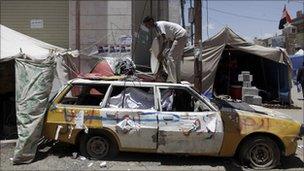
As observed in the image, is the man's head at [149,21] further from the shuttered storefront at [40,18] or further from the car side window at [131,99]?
the shuttered storefront at [40,18]

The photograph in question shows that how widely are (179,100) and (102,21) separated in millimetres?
8422

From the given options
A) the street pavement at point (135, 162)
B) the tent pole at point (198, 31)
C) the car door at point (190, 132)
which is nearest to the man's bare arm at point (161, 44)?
the tent pole at point (198, 31)

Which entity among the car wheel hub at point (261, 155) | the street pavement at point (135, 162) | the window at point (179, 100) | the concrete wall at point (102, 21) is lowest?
the street pavement at point (135, 162)

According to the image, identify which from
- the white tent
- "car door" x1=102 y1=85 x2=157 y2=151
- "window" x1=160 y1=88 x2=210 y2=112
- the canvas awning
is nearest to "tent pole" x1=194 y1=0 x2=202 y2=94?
"window" x1=160 y1=88 x2=210 y2=112

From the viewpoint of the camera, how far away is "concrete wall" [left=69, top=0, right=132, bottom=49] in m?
16.3

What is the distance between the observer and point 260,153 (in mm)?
8258

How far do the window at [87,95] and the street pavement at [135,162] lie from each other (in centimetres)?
96

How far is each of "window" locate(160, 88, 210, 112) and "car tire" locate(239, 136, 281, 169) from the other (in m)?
1.04

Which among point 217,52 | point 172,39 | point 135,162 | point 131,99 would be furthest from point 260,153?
point 217,52

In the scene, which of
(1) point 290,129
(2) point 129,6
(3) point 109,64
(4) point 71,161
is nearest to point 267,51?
(2) point 129,6

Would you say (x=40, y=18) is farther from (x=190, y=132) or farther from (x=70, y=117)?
(x=190, y=132)

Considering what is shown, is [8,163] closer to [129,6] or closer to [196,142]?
[196,142]

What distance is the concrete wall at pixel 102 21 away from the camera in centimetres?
1634

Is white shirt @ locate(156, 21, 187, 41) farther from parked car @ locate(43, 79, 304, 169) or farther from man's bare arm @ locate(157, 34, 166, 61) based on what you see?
parked car @ locate(43, 79, 304, 169)
